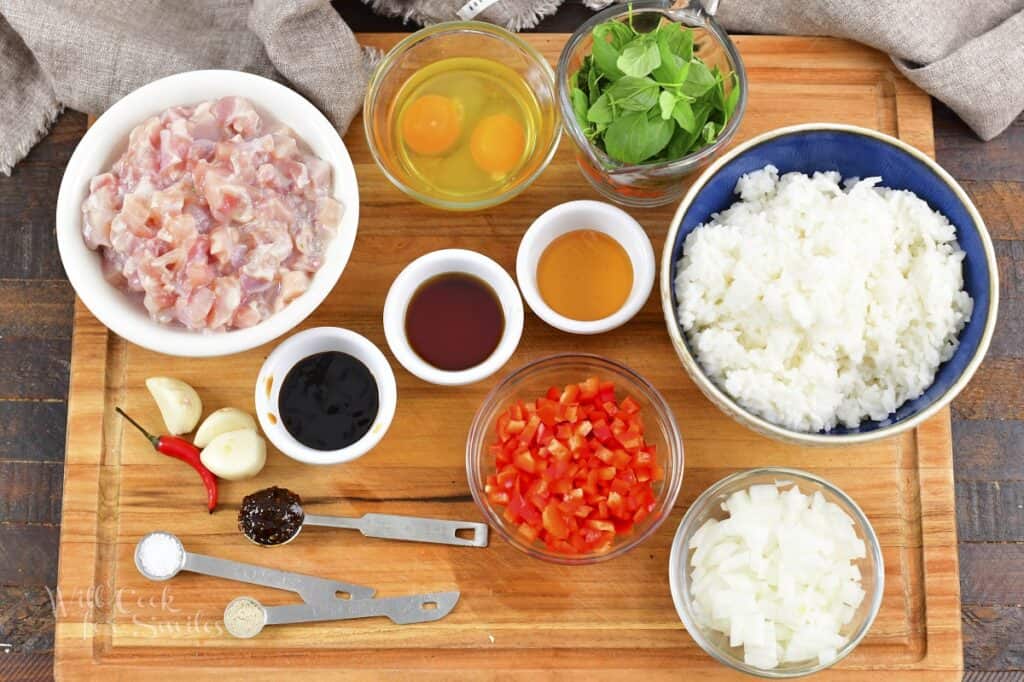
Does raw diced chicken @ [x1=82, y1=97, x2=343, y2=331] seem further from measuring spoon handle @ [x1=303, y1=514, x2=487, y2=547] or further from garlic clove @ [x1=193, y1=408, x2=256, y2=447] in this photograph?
measuring spoon handle @ [x1=303, y1=514, x2=487, y2=547]

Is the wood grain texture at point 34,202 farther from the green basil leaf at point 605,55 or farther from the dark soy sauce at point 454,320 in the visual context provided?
the green basil leaf at point 605,55

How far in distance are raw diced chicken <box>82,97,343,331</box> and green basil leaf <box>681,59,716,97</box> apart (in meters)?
1.00

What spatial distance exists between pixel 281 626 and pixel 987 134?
8.73ft

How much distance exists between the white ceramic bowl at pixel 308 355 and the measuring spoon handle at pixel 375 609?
16.6 inches

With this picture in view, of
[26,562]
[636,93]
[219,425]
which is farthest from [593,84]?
[26,562]

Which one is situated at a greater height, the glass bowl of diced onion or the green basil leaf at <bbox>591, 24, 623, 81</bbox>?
the green basil leaf at <bbox>591, 24, 623, 81</bbox>

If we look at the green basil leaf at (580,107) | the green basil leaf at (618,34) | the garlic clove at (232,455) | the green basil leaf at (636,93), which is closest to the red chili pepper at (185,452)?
the garlic clove at (232,455)

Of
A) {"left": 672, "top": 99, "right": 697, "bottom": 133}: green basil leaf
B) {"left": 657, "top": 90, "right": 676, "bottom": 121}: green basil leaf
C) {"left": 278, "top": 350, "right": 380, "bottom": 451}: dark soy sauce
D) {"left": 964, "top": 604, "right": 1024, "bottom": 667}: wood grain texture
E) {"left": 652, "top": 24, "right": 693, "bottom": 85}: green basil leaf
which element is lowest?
{"left": 964, "top": 604, "right": 1024, "bottom": 667}: wood grain texture

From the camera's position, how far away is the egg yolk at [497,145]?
2.76 metres

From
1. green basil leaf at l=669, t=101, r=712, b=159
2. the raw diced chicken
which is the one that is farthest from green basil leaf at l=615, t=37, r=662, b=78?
the raw diced chicken

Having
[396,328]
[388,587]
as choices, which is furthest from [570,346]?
[388,587]

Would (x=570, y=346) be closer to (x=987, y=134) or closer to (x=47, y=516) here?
(x=987, y=134)

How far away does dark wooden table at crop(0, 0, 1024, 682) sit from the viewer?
2.86 metres

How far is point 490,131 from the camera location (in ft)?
9.07
